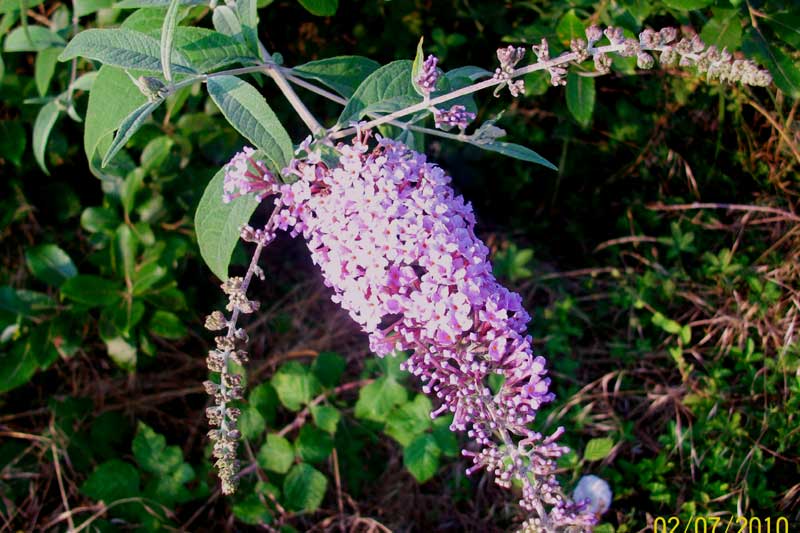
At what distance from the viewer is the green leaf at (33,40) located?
220cm

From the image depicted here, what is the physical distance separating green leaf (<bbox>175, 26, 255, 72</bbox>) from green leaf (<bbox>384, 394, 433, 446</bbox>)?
118 cm

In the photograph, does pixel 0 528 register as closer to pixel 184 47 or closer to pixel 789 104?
pixel 184 47

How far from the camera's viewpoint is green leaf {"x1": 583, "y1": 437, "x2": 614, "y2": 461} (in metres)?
2.24

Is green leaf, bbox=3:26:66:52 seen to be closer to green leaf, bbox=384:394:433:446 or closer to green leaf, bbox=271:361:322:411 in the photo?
green leaf, bbox=271:361:322:411

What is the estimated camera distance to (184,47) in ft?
4.96

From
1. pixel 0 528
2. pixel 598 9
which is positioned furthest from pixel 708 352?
pixel 0 528

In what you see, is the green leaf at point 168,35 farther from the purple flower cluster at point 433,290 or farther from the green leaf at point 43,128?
the green leaf at point 43,128

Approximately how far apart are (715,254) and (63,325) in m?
2.36

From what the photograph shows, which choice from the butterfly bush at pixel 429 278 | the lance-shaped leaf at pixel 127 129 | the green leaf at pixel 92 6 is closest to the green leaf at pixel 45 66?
the green leaf at pixel 92 6

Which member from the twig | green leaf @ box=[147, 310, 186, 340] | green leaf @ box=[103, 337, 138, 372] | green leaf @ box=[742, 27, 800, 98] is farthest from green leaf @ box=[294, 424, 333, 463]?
green leaf @ box=[742, 27, 800, 98]

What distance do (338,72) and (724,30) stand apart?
1117 millimetres

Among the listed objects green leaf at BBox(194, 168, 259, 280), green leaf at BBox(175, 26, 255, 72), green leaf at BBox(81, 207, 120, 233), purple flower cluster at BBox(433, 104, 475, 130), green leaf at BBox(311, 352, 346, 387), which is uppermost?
green leaf at BBox(175, 26, 255, 72)

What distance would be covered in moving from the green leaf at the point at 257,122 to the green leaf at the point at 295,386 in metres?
1.09

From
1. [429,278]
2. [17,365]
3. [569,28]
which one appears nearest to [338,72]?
[429,278]
